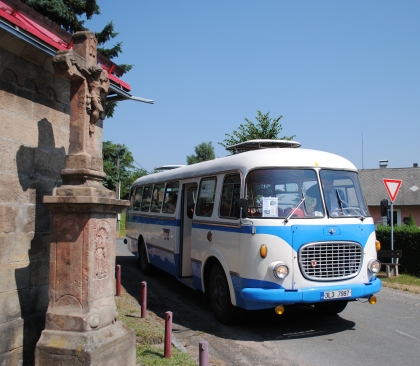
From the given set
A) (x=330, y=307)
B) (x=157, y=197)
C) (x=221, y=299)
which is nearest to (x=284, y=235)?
(x=221, y=299)

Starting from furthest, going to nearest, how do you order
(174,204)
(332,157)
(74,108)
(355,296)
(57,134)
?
(174,204) < (332,157) < (355,296) < (57,134) < (74,108)

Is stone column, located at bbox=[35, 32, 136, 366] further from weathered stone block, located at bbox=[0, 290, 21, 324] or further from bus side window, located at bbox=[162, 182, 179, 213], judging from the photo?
bus side window, located at bbox=[162, 182, 179, 213]

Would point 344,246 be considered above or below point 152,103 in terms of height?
below

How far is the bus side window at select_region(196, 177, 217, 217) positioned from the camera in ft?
28.1

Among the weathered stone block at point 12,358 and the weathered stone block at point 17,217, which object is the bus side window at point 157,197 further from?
the weathered stone block at point 12,358

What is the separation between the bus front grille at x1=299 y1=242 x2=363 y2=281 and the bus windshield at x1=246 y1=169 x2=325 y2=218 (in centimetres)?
54

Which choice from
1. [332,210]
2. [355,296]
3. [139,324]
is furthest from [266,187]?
[139,324]

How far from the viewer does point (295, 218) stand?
698cm

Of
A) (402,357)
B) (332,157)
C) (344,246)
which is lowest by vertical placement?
(402,357)

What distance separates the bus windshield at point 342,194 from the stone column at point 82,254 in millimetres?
3783

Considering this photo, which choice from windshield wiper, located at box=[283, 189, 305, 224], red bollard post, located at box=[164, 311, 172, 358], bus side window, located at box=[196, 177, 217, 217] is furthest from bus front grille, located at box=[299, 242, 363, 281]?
bus side window, located at box=[196, 177, 217, 217]

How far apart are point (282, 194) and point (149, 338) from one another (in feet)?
9.72

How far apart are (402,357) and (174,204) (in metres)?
5.97

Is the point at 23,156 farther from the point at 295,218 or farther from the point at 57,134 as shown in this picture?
the point at 295,218
